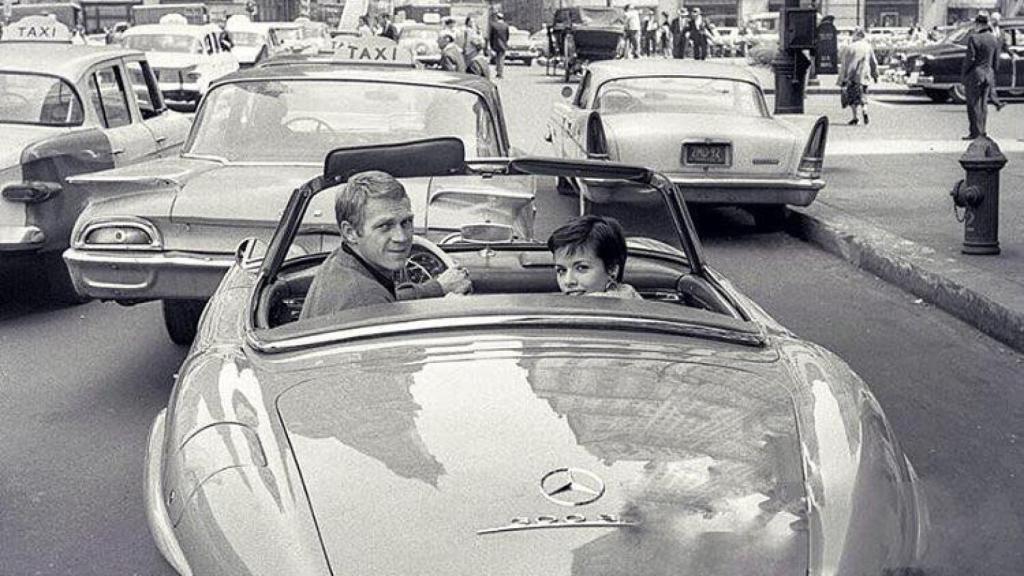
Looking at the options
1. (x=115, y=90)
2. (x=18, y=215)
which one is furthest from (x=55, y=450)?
(x=115, y=90)

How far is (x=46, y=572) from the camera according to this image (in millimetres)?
4992

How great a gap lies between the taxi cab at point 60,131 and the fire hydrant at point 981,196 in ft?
19.1

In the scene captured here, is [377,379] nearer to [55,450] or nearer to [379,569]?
[379,569]

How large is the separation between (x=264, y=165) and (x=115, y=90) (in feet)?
11.9

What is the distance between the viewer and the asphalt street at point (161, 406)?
209 inches

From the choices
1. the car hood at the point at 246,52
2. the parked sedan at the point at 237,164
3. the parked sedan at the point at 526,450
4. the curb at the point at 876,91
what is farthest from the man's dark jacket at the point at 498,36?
the parked sedan at the point at 526,450

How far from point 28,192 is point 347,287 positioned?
5.32 m

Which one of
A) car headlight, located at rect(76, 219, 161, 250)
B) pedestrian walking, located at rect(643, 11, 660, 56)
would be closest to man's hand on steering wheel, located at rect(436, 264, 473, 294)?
→ car headlight, located at rect(76, 219, 161, 250)

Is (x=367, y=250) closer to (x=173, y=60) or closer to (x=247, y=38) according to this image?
(x=173, y=60)

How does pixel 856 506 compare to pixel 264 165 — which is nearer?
pixel 856 506

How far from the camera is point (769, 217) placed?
46.0ft

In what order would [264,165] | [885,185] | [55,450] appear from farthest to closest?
[885,185] → [264,165] → [55,450]

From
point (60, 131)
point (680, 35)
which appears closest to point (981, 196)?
point (60, 131)

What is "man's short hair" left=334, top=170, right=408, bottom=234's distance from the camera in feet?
15.7
